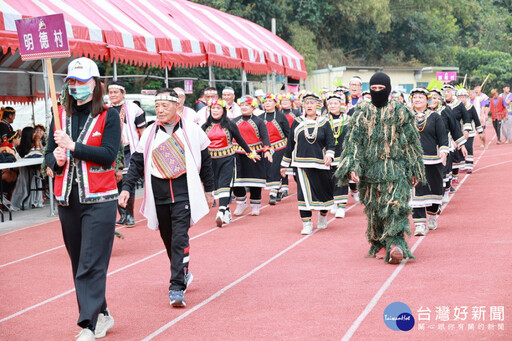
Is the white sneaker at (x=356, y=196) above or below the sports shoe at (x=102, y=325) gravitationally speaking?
below

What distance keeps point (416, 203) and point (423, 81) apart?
4151 centimetres

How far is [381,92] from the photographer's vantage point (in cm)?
845

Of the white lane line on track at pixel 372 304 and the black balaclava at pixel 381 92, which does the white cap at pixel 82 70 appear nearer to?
the white lane line on track at pixel 372 304

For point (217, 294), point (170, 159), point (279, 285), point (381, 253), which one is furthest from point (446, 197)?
point (170, 159)

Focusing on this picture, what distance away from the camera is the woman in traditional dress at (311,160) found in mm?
10656

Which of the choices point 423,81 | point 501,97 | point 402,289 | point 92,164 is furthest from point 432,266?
point 423,81

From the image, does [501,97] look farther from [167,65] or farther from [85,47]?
[85,47]

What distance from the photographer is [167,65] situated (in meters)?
16.5

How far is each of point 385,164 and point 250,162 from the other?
509 cm

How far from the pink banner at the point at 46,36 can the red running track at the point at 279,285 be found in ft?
7.68

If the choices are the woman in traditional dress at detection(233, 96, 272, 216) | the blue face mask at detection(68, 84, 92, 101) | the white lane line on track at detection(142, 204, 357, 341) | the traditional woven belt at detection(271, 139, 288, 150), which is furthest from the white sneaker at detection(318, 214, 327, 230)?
the blue face mask at detection(68, 84, 92, 101)

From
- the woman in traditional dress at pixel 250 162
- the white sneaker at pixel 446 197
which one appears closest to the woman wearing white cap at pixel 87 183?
the woman in traditional dress at pixel 250 162

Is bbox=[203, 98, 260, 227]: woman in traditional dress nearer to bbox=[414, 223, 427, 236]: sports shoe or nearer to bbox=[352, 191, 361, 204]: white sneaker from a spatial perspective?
bbox=[352, 191, 361, 204]: white sneaker

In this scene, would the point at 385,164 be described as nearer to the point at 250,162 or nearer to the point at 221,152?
the point at 221,152
